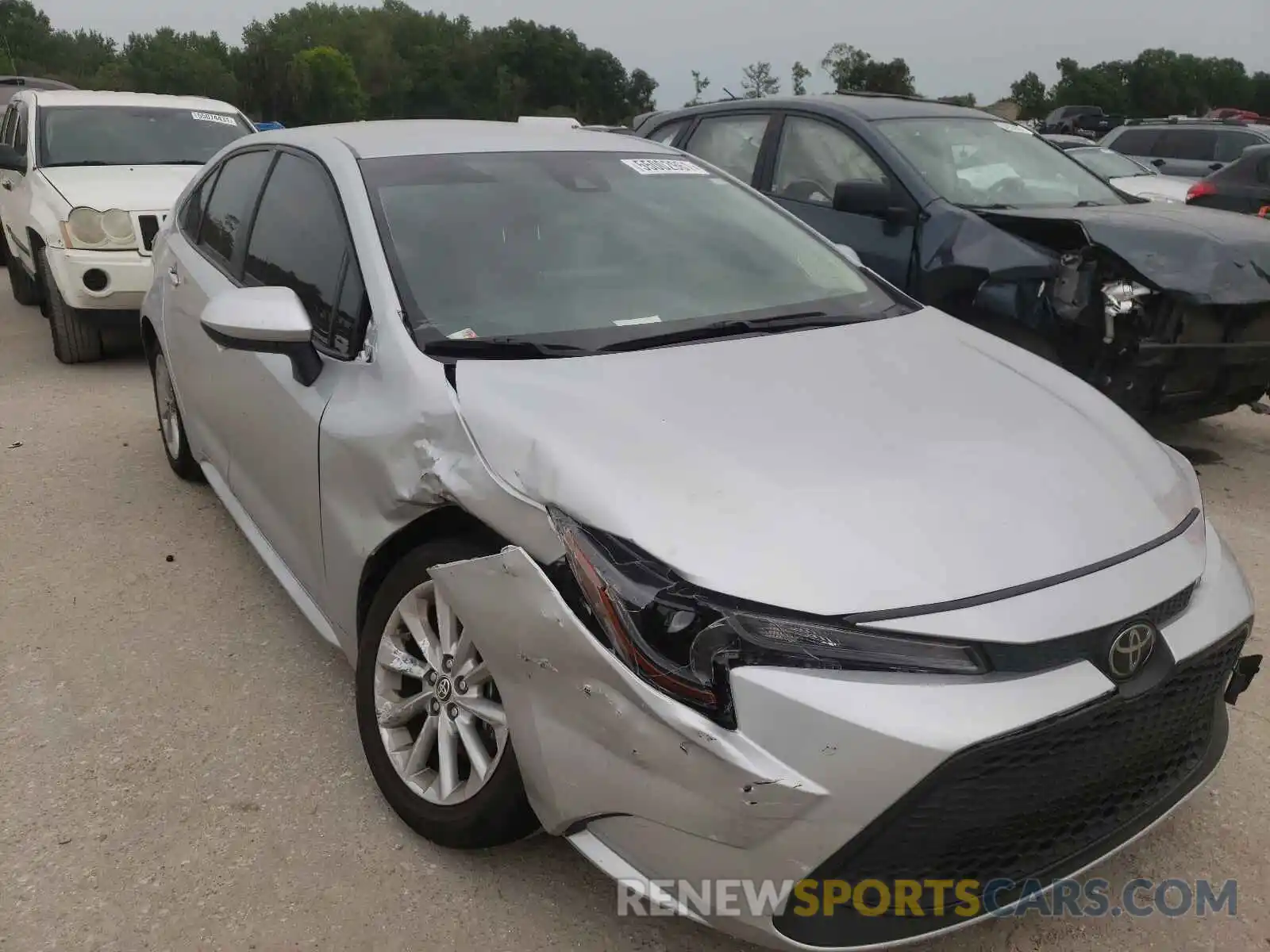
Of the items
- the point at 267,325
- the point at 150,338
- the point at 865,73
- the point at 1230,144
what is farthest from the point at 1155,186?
the point at 865,73

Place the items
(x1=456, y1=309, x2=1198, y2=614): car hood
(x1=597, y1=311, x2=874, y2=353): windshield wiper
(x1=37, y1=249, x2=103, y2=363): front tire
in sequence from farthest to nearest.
Result: (x1=37, y1=249, x2=103, y2=363): front tire, (x1=597, y1=311, x2=874, y2=353): windshield wiper, (x1=456, y1=309, x2=1198, y2=614): car hood

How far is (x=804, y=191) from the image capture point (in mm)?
5660

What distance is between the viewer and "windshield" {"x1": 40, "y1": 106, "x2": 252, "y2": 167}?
726cm

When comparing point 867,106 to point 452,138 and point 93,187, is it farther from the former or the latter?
point 93,187

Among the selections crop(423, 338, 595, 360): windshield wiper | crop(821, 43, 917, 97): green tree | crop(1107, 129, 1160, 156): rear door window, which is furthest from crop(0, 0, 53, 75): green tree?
crop(423, 338, 595, 360): windshield wiper

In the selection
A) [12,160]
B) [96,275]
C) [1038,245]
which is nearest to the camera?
[1038,245]

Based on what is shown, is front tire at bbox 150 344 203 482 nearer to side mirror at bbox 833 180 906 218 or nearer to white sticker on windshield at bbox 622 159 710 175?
white sticker on windshield at bbox 622 159 710 175

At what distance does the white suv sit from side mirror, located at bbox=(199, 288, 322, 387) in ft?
13.4

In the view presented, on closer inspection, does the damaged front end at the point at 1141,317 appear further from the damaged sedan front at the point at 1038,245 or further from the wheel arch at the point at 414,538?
the wheel arch at the point at 414,538

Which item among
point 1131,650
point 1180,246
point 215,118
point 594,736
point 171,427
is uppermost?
point 215,118

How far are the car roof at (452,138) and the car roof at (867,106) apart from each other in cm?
236

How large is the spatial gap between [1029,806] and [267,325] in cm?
196

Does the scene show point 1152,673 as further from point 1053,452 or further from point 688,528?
point 688,528

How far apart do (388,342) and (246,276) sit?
1.17 m
